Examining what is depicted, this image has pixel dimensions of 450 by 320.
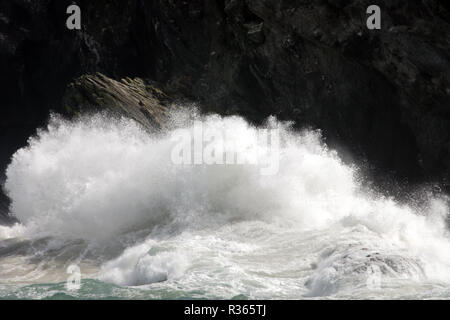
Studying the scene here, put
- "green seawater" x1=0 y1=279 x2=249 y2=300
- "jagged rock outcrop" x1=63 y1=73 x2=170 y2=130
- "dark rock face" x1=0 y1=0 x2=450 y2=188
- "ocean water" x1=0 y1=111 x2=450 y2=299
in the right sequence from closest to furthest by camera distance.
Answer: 1. "green seawater" x1=0 y1=279 x2=249 y2=300
2. "ocean water" x1=0 y1=111 x2=450 y2=299
3. "dark rock face" x1=0 y1=0 x2=450 y2=188
4. "jagged rock outcrop" x1=63 y1=73 x2=170 y2=130

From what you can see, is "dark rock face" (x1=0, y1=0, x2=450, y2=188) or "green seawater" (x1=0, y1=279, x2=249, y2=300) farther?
"dark rock face" (x1=0, y1=0, x2=450, y2=188)

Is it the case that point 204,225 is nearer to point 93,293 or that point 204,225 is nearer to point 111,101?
point 93,293

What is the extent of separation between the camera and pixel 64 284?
43.4 ft

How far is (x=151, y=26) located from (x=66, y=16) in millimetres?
6983

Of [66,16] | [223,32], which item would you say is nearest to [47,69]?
[66,16]

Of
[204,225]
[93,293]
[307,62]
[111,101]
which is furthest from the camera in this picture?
[111,101]

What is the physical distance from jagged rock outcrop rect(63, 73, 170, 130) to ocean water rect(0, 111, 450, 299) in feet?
2.42

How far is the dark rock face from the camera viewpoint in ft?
60.9

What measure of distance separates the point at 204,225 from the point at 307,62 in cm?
855

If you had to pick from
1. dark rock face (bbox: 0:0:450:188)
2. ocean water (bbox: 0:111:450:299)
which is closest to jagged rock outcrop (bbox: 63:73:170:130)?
ocean water (bbox: 0:111:450:299)

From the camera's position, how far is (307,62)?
22.0 metres

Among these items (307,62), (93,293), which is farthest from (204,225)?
(307,62)

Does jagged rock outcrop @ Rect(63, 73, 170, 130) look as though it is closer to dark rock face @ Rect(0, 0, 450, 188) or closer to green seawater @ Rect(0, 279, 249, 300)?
dark rock face @ Rect(0, 0, 450, 188)
